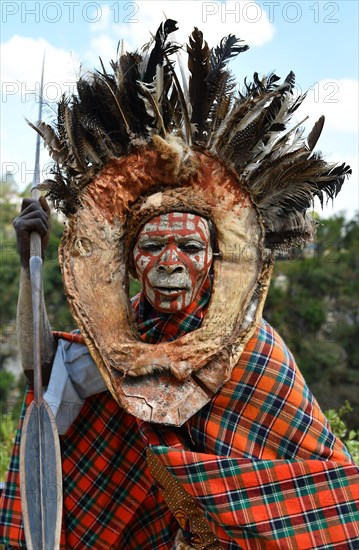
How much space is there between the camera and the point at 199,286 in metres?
3.01

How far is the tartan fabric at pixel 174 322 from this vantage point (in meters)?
3.06

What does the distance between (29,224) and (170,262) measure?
759 millimetres

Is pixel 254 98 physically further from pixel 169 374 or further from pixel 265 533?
pixel 265 533

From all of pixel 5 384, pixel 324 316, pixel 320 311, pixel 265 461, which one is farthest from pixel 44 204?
pixel 5 384

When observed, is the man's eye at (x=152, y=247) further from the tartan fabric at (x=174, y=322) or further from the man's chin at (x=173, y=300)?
the tartan fabric at (x=174, y=322)

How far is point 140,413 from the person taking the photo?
2.80 metres

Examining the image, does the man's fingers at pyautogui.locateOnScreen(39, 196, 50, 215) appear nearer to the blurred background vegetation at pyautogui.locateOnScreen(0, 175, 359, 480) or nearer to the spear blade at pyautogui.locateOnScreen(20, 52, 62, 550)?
the spear blade at pyautogui.locateOnScreen(20, 52, 62, 550)

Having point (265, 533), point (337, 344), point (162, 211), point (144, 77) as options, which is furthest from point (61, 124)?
point (337, 344)

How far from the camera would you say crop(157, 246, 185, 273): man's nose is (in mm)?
→ 2889

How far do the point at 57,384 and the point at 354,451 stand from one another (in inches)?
93.7

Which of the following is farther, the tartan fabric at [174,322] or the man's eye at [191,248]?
the tartan fabric at [174,322]

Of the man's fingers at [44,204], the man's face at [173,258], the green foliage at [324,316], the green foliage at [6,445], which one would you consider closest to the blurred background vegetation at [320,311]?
the green foliage at [324,316]

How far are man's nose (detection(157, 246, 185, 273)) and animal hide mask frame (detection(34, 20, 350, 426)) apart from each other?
7.6 inches

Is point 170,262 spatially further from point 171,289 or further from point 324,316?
point 324,316
